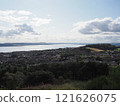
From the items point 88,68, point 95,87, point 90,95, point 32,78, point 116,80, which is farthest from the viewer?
point 88,68

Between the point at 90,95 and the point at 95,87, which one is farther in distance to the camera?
the point at 95,87

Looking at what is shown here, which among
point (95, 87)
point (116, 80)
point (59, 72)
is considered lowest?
point (59, 72)

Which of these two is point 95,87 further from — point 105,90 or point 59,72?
point 59,72

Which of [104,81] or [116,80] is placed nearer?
[116,80]

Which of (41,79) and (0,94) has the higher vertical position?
(0,94)

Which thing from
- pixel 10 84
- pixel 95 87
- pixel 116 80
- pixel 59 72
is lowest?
pixel 59 72

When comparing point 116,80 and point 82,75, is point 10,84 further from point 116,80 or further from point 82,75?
point 82,75

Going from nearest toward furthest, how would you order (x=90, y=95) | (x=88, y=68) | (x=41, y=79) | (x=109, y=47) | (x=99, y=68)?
(x=90, y=95) → (x=41, y=79) → (x=99, y=68) → (x=88, y=68) → (x=109, y=47)

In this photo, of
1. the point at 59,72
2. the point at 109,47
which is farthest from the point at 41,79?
the point at 109,47

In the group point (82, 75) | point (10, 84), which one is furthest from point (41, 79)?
point (82, 75)
